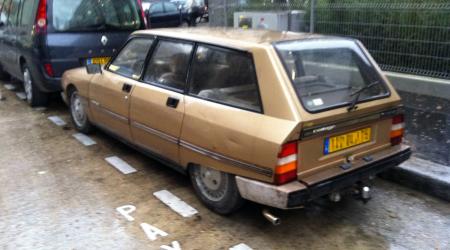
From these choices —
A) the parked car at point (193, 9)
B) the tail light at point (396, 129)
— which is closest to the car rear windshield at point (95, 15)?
the tail light at point (396, 129)

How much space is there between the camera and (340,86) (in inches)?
147

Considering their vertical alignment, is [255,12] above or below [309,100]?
above

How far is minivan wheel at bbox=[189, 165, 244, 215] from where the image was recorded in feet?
12.1

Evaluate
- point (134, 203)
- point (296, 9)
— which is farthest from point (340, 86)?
point (296, 9)

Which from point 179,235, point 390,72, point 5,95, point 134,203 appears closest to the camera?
point 179,235

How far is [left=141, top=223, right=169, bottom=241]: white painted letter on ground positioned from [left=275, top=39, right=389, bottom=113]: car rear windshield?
4.91 feet

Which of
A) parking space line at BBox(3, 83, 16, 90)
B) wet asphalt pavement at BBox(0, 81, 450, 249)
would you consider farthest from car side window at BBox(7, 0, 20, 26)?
wet asphalt pavement at BBox(0, 81, 450, 249)

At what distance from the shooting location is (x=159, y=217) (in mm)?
3934

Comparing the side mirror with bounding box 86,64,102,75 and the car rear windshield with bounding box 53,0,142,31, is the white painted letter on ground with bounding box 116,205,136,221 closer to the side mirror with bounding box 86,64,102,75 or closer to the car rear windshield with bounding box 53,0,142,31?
the side mirror with bounding box 86,64,102,75

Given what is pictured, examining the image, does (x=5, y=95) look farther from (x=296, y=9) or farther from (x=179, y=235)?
(x=179, y=235)

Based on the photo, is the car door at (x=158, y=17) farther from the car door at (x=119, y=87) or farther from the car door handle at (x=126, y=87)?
the car door handle at (x=126, y=87)

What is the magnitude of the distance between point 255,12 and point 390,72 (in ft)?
10.1

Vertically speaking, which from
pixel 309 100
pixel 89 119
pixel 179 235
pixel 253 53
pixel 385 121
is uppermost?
pixel 253 53

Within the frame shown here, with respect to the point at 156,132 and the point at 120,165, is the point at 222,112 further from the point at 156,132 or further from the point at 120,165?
the point at 120,165
